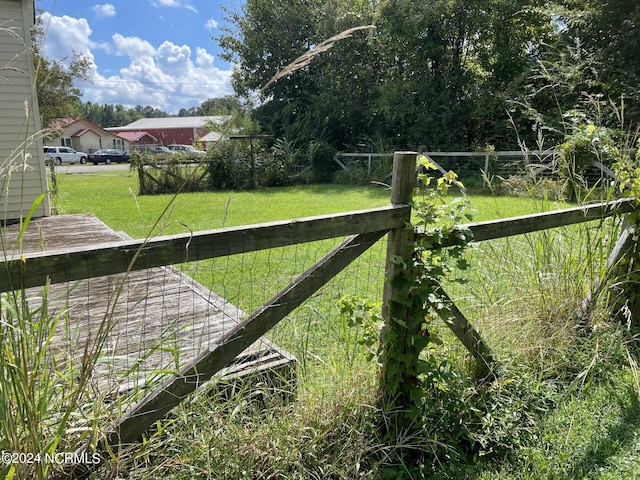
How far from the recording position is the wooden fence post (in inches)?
81.8

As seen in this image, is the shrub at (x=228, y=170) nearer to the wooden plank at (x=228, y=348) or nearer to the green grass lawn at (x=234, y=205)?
the green grass lawn at (x=234, y=205)

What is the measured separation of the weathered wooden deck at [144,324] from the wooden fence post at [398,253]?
553 mm

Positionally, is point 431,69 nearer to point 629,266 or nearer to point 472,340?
point 629,266

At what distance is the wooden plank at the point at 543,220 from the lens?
2441 mm

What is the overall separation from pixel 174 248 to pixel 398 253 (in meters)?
1.03

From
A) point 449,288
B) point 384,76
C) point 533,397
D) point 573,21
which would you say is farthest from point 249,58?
point 533,397

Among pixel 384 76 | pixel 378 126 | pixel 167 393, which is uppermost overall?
pixel 384 76

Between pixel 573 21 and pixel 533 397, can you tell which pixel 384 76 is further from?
pixel 533 397

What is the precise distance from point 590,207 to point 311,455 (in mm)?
2377

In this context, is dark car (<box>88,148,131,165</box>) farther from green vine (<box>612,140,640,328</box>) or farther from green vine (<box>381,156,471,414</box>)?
green vine (<box>381,156,471,414</box>)

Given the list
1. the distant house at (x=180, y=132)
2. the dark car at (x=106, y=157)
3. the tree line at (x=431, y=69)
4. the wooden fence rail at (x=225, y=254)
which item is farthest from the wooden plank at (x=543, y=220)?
the dark car at (x=106, y=157)

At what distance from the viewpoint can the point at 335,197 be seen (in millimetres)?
11984

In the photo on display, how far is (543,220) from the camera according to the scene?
2.76m

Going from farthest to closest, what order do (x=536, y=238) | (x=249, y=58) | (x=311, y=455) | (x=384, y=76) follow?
1. (x=249, y=58)
2. (x=384, y=76)
3. (x=536, y=238)
4. (x=311, y=455)
